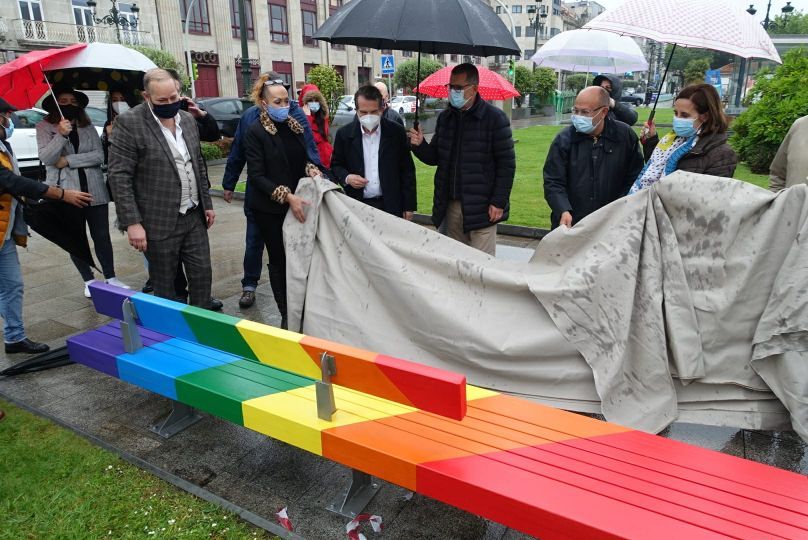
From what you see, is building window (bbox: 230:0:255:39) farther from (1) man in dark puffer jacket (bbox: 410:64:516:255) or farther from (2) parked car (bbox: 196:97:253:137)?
(1) man in dark puffer jacket (bbox: 410:64:516:255)

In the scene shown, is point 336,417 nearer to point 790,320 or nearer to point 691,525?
point 691,525

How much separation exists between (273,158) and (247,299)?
5.38ft

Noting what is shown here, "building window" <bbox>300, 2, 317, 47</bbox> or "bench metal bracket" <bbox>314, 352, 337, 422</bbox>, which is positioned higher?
"building window" <bbox>300, 2, 317, 47</bbox>

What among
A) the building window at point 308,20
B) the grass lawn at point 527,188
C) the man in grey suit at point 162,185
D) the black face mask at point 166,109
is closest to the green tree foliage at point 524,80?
the building window at point 308,20

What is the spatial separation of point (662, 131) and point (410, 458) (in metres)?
22.6

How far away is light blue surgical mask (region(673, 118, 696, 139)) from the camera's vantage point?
377 centimetres

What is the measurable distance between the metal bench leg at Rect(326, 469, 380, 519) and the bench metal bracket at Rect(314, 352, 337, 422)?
0.36 metres

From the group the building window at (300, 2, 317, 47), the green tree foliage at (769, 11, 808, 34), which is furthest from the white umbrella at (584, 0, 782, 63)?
the green tree foliage at (769, 11, 808, 34)

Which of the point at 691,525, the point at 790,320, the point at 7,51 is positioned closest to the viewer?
the point at 691,525

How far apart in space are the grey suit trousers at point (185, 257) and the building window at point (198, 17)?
121 feet

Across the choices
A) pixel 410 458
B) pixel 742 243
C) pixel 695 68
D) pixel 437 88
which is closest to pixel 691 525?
pixel 410 458

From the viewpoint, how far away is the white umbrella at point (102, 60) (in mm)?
4391

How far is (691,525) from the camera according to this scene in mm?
1868

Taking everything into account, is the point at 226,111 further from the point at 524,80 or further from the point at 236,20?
the point at 236,20
